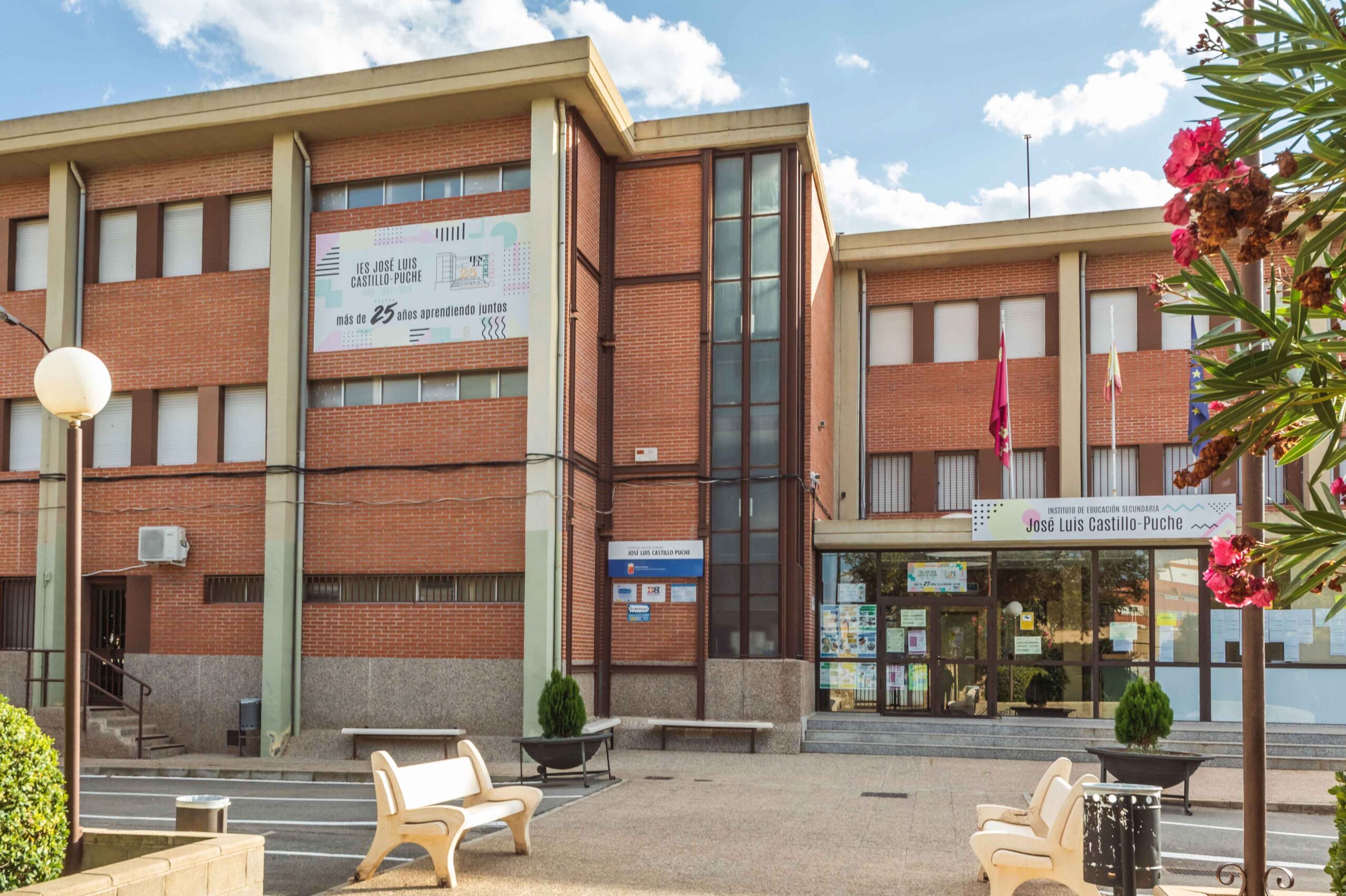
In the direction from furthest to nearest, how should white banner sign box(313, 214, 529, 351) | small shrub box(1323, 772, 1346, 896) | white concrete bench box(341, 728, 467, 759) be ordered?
white banner sign box(313, 214, 529, 351)
white concrete bench box(341, 728, 467, 759)
small shrub box(1323, 772, 1346, 896)

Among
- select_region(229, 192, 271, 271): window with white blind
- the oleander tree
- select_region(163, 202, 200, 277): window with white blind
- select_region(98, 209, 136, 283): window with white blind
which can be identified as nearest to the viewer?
the oleander tree

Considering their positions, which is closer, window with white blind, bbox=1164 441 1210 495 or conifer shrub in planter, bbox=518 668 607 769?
conifer shrub in planter, bbox=518 668 607 769

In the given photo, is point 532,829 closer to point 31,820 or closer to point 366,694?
point 31,820

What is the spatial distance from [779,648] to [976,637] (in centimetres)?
402

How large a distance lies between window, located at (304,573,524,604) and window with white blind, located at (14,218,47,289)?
24.7 ft

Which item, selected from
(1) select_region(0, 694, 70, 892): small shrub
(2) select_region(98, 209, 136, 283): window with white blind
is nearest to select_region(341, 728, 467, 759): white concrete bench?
(2) select_region(98, 209, 136, 283): window with white blind

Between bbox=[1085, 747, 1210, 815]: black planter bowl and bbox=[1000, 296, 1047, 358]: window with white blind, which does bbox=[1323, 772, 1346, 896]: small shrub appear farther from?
bbox=[1000, 296, 1047, 358]: window with white blind

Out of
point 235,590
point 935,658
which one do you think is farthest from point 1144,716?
point 235,590

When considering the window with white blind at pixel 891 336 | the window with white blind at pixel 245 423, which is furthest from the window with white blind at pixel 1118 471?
the window with white blind at pixel 245 423

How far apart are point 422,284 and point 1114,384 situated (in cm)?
1203

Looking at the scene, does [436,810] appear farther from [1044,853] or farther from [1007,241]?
[1007,241]

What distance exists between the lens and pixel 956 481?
2402 cm

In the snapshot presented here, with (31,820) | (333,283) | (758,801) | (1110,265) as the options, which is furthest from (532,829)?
(1110,265)

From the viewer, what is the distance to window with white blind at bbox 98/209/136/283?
20906 mm
